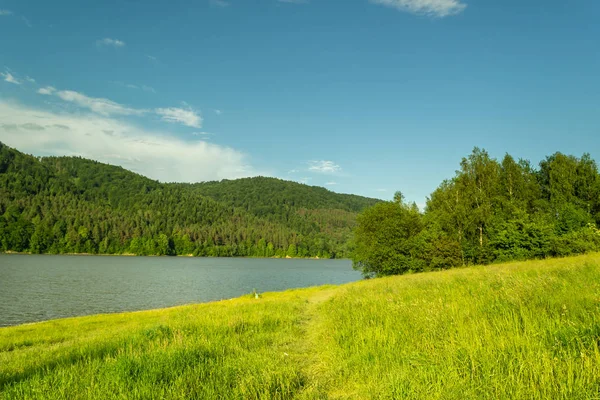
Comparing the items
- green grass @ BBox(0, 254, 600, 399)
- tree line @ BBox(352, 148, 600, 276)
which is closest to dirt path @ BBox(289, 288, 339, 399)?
green grass @ BBox(0, 254, 600, 399)

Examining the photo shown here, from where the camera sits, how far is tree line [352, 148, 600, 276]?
43062 mm

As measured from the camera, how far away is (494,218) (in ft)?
152

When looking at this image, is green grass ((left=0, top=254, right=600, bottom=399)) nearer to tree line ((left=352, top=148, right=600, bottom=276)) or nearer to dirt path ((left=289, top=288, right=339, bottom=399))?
dirt path ((left=289, top=288, right=339, bottom=399))

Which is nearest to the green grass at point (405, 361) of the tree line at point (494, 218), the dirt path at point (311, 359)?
the dirt path at point (311, 359)

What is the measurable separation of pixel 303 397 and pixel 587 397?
3.56m

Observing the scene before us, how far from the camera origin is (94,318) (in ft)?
89.9

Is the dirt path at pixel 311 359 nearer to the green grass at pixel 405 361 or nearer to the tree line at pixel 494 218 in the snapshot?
the green grass at pixel 405 361

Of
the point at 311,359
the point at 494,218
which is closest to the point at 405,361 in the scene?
the point at 311,359

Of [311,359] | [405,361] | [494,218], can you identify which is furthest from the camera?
A: [494,218]

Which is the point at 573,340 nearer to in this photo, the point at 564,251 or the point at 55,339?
the point at 55,339

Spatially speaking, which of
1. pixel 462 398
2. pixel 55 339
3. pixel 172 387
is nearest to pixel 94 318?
pixel 55 339

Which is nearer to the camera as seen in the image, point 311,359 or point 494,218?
point 311,359

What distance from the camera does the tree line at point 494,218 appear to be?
141ft

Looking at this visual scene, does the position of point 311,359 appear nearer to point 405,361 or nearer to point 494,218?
point 405,361
